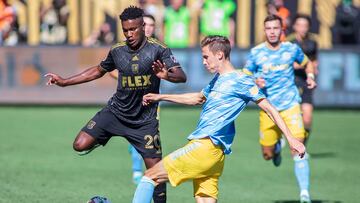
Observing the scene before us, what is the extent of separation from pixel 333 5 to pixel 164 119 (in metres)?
7.43

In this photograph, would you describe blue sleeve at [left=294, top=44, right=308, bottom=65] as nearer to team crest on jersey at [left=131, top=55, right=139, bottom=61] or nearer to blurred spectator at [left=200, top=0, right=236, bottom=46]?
team crest on jersey at [left=131, top=55, right=139, bottom=61]

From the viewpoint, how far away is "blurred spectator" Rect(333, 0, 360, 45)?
1039 inches

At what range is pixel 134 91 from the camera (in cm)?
1040

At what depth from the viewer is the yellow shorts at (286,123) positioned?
40.4ft

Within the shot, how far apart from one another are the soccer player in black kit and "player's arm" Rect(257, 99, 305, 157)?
132cm

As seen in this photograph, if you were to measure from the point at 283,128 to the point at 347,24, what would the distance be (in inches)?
720

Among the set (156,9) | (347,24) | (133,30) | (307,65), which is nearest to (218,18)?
(156,9)

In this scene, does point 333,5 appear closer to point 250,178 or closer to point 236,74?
point 250,178

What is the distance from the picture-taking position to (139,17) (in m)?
10.1

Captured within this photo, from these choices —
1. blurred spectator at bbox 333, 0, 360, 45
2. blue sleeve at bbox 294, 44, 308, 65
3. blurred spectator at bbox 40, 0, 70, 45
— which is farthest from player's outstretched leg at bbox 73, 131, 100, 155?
blurred spectator at bbox 333, 0, 360, 45

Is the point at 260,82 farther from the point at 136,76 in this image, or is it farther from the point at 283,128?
the point at 283,128

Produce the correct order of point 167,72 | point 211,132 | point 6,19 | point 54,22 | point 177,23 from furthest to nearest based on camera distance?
point 177,23
point 54,22
point 6,19
point 167,72
point 211,132

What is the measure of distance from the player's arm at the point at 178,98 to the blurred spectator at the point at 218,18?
1682 cm

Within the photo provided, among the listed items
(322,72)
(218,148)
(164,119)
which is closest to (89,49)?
(164,119)
